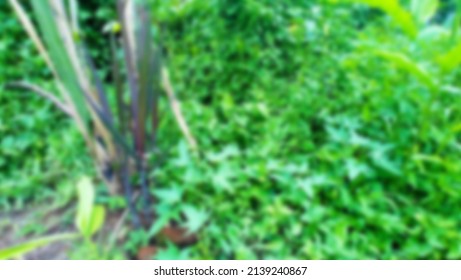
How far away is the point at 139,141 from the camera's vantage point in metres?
1.16

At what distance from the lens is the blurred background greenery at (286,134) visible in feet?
3.60

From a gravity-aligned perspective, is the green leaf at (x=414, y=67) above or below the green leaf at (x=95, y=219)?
above

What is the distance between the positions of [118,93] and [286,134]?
1.69 ft

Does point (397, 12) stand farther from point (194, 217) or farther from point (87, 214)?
point (87, 214)

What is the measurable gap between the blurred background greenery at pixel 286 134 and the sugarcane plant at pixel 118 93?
51 mm

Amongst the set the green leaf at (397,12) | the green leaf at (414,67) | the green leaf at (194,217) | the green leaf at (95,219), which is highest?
the green leaf at (397,12)

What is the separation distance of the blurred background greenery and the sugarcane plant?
0.17ft

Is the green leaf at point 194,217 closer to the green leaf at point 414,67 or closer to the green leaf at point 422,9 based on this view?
the green leaf at point 414,67

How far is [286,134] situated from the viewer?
1315mm

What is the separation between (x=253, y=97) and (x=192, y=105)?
0.70 feet

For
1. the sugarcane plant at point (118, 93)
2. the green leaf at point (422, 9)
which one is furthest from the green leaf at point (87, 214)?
the green leaf at point (422, 9)

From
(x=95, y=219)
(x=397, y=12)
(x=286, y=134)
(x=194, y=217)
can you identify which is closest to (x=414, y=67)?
(x=397, y=12)
